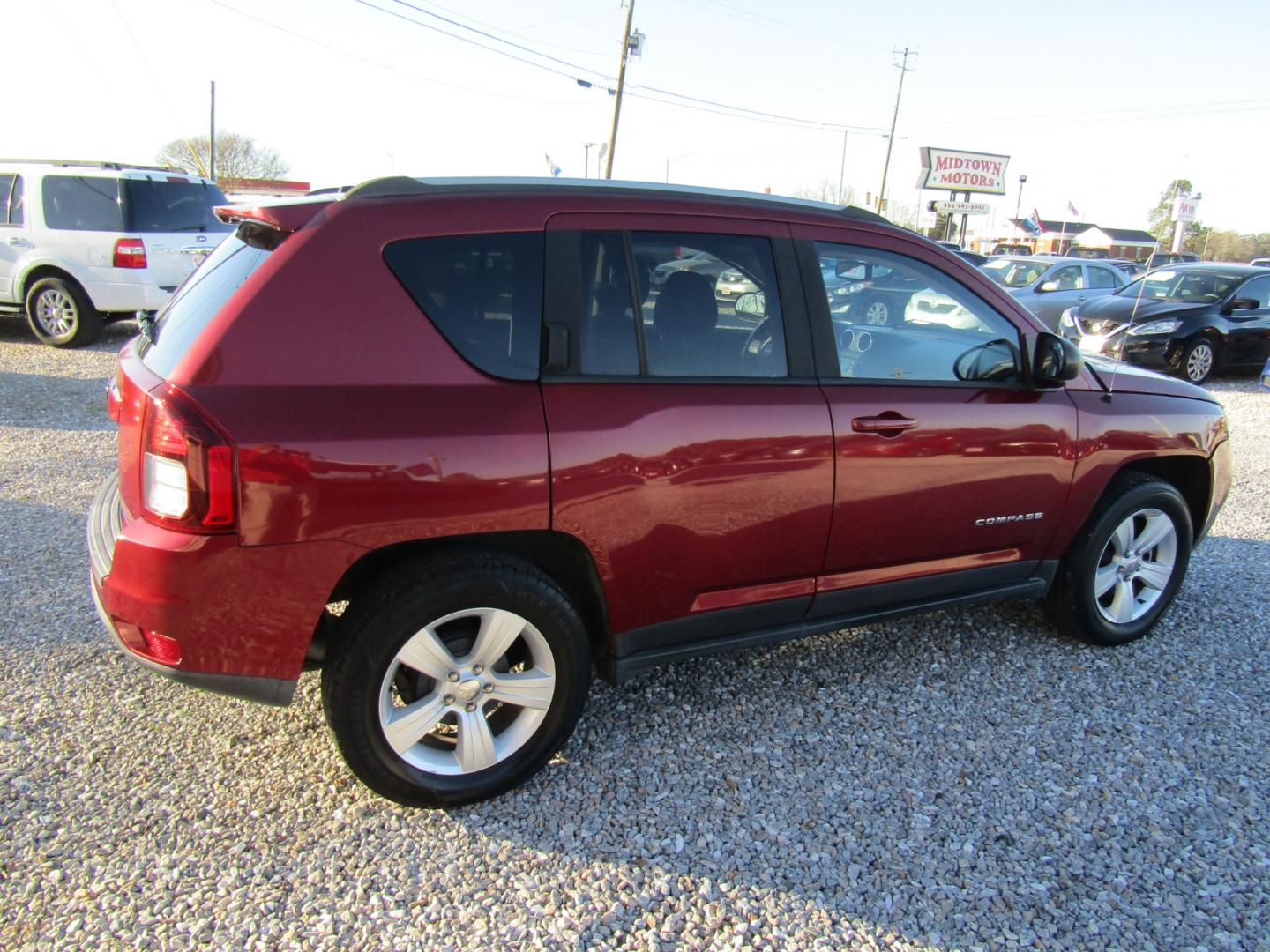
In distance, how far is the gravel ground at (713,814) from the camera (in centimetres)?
228

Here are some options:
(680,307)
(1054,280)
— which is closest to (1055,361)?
(680,307)

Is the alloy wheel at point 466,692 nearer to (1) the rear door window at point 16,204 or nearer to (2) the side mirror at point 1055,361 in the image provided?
(2) the side mirror at point 1055,361

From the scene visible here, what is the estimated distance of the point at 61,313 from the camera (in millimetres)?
A: 10102

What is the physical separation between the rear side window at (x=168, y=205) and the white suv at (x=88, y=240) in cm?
1

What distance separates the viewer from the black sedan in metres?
11.2

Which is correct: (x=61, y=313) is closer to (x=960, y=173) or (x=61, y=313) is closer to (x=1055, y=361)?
(x=1055, y=361)

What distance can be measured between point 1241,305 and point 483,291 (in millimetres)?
12248

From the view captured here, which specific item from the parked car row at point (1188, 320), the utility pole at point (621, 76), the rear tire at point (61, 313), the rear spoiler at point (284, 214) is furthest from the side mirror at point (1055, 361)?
the utility pole at point (621, 76)

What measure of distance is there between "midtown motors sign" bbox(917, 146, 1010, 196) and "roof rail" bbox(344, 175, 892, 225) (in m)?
41.1

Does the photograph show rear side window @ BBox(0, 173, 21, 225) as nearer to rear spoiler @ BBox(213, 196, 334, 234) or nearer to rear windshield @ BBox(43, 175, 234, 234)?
rear windshield @ BBox(43, 175, 234, 234)

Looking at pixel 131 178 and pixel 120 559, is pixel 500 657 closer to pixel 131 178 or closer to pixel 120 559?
pixel 120 559

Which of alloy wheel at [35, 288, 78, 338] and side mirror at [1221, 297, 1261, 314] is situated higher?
side mirror at [1221, 297, 1261, 314]

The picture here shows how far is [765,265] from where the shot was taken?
2973 mm

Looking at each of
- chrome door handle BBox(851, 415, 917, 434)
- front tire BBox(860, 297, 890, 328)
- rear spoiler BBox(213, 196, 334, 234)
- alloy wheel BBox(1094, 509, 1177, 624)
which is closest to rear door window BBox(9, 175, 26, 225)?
rear spoiler BBox(213, 196, 334, 234)
